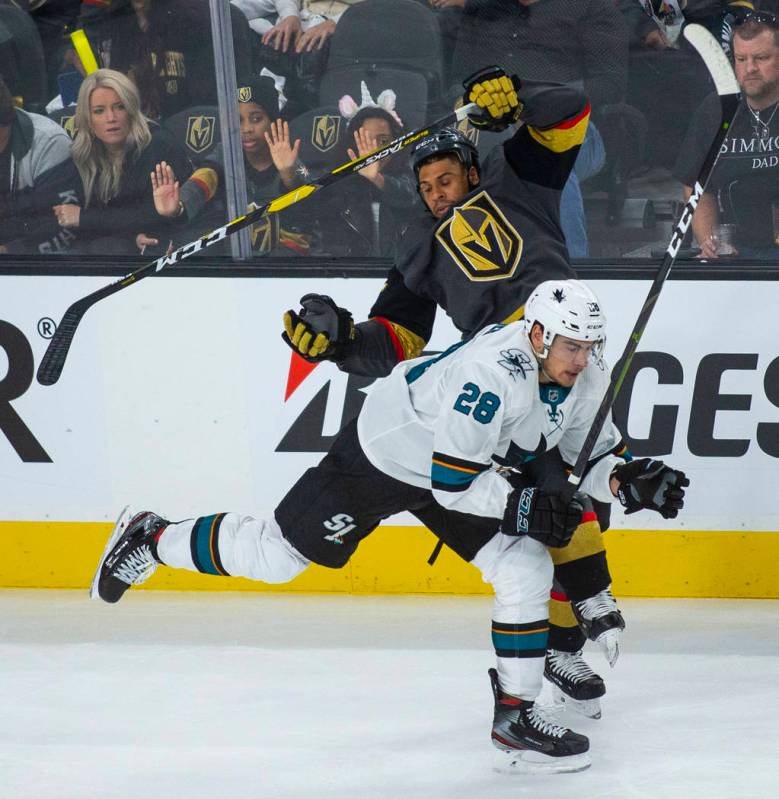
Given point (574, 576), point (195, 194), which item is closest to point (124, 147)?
point (195, 194)

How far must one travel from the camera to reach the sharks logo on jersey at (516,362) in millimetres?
2512

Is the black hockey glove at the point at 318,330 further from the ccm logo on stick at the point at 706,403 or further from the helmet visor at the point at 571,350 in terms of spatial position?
the ccm logo on stick at the point at 706,403

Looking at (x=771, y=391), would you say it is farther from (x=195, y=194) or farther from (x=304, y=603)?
(x=195, y=194)

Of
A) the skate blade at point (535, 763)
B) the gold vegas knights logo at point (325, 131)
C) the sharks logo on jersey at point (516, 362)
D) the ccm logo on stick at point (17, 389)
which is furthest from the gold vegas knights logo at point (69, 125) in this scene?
the skate blade at point (535, 763)

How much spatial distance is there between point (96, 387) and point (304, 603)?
88 centimetres

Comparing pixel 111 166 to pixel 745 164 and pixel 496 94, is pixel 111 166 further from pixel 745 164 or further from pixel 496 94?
pixel 745 164

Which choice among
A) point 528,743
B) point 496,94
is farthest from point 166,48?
point 528,743

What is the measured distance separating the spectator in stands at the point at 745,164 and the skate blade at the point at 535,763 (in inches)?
61.8

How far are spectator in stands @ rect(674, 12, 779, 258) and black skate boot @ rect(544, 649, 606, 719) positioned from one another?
1.26 metres

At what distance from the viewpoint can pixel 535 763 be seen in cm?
261

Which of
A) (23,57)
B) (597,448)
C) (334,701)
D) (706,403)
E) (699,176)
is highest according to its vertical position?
(23,57)

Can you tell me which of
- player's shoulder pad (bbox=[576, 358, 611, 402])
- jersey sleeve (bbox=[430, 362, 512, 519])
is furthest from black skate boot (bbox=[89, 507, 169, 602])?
player's shoulder pad (bbox=[576, 358, 611, 402])

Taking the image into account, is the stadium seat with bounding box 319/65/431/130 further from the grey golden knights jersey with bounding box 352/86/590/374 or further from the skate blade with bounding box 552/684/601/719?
the skate blade with bounding box 552/684/601/719

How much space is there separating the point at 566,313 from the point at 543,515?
387 millimetres
